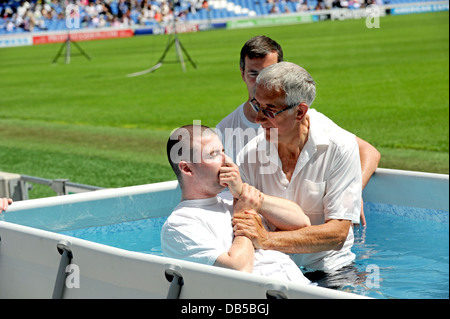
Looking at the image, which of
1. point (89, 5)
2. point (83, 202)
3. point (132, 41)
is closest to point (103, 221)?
point (83, 202)

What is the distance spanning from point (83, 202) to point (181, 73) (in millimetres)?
17485

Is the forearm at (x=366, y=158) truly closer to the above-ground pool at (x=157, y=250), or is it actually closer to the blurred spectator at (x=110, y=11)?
the above-ground pool at (x=157, y=250)

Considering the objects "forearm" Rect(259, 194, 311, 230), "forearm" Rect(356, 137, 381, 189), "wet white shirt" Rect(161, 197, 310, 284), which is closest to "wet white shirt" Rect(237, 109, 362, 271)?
"forearm" Rect(259, 194, 311, 230)

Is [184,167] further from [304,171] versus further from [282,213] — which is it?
[304,171]

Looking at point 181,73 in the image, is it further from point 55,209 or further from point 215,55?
point 55,209

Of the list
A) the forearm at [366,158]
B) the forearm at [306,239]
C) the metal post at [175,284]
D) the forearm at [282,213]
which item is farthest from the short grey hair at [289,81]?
the forearm at [366,158]

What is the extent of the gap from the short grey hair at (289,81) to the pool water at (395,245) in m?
1.41

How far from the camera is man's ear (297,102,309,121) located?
3.22 metres

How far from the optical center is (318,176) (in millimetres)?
3459

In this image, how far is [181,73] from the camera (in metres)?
22.0

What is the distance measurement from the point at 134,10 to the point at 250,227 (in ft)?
133

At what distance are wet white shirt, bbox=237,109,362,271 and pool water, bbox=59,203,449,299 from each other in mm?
787

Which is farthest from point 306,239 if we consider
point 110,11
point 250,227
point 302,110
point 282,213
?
point 110,11

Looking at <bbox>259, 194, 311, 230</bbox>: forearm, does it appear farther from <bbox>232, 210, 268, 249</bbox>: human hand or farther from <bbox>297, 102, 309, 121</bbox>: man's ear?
<bbox>297, 102, 309, 121</bbox>: man's ear
